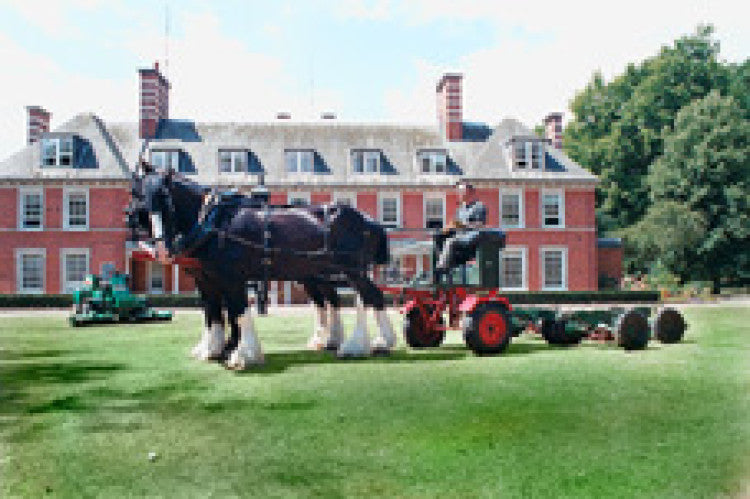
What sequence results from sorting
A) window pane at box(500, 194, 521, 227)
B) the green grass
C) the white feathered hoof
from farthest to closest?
window pane at box(500, 194, 521, 227), the white feathered hoof, the green grass

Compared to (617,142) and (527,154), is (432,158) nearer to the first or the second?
(527,154)

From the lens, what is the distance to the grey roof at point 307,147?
36156 millimetres

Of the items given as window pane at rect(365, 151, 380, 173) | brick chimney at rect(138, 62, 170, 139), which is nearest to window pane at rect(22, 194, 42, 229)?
brick chimney at rect(138, 62, 170, 139)

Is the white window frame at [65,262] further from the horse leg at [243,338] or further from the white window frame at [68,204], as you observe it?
the horse leg at [243,338]

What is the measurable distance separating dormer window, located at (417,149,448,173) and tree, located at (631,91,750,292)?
11619 mm

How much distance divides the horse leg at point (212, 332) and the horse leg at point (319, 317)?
68.8 inches

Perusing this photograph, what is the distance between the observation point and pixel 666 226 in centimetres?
3556

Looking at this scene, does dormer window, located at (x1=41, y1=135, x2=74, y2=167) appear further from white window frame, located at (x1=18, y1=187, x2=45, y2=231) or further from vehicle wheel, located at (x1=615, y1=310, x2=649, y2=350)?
vehicle wheel, located at (x1=615, y1=310, x2=649, y2=350)

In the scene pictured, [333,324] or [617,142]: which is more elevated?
[617,142]

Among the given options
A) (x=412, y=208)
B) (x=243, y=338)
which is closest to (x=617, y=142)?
(x=412, y=208)

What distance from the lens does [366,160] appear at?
125ft

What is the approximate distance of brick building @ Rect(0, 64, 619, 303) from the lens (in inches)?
1383

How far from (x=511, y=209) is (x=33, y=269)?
86.3 ft

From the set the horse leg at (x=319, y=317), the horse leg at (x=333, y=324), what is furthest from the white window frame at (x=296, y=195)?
the horse leg at (x=333, y=324)
